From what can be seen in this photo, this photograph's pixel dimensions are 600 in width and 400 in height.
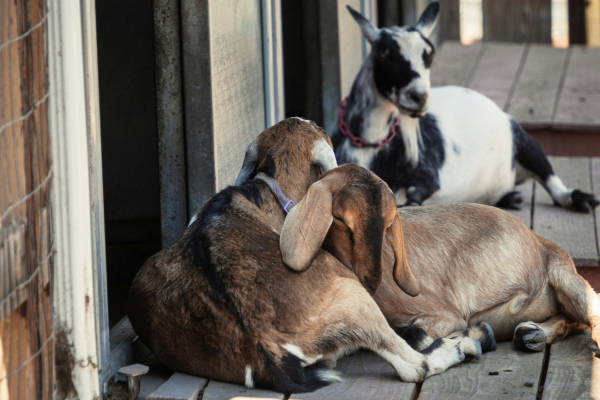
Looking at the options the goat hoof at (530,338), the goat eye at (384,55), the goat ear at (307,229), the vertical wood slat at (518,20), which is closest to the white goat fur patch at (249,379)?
the goat ear at (307,229)

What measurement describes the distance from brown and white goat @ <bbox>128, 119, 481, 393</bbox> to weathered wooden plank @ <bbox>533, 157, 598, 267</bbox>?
1512 mm

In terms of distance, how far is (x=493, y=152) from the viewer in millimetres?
4730

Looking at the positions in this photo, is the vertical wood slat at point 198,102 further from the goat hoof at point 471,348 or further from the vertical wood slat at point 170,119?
the goat hoof at point 471,348

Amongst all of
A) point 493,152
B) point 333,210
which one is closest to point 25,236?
point 333,210

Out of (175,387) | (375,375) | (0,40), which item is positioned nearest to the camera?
(0,40)

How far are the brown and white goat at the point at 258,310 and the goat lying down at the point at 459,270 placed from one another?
2.3 inches

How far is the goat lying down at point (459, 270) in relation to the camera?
2.38m

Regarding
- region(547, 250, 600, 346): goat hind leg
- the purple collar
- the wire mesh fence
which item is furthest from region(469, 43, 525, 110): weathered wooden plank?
the wire mesh fence

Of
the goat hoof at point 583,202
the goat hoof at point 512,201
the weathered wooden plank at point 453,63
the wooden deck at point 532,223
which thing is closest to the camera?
the wooden deck at point 532,223

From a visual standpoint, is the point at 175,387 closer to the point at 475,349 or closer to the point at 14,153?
the point at 14,153

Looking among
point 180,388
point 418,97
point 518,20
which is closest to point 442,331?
point 180,388

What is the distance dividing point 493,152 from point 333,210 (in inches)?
104

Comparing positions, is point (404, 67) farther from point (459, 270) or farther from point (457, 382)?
point (457, 382)

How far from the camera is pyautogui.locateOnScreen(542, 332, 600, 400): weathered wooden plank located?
2.19m
